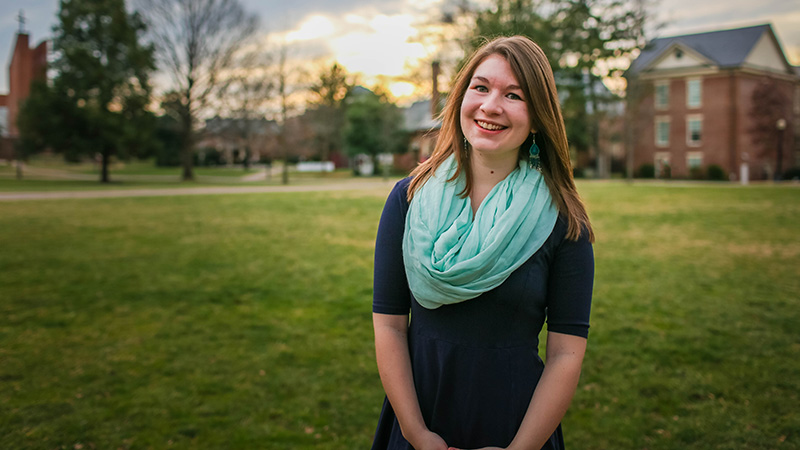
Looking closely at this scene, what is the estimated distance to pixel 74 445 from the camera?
11.5ft

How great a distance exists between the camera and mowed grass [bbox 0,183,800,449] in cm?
383

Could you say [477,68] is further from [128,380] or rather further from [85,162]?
[85,162]

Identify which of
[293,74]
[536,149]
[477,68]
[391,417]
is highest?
[293,74]

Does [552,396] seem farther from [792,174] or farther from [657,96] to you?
[657,96]

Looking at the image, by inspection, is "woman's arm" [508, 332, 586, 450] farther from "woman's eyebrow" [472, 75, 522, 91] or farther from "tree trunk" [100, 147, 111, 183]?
"tree trunk" [100, 147, 111, 183]

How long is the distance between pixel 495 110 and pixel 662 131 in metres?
49.2

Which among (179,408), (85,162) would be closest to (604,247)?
(179,408)

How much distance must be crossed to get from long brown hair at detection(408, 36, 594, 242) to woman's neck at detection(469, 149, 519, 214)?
1.0 inches

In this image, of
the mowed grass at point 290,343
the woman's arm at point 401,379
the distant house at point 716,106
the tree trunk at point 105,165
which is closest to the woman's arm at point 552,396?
the woman's arm at point 401,379

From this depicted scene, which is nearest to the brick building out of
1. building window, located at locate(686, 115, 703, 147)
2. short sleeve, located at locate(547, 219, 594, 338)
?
building window, located at locate(686, 115, 703, 147)

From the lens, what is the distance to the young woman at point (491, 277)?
64.6 inches

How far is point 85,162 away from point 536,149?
5769 cm

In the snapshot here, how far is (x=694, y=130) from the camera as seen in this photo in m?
44.4

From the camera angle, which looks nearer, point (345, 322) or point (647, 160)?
point (345, 322)
